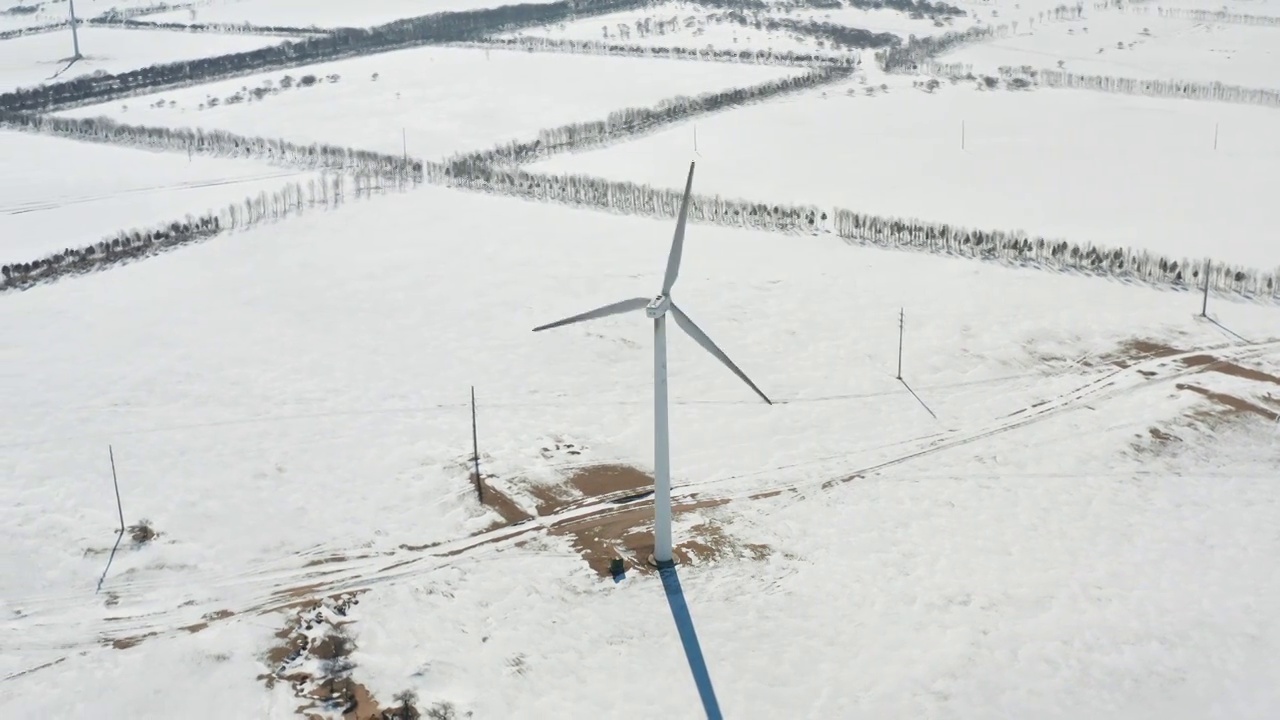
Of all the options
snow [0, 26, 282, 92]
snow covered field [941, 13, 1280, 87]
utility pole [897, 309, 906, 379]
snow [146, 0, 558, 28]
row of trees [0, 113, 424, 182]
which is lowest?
utility pole [897, 309, 906, 379]

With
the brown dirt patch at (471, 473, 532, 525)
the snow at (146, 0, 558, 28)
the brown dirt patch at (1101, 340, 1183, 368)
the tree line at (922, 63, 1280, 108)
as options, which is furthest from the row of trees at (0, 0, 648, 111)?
the brown dirt patch at (1101, 340, 1183, 368)

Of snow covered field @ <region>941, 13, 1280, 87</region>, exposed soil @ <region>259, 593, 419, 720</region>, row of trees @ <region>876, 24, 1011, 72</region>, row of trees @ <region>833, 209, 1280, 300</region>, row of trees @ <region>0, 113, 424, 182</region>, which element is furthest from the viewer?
row of trees @ <region>876, 24, 1011, 72</region>

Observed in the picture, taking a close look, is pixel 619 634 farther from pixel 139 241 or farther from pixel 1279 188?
pixel 1279 188

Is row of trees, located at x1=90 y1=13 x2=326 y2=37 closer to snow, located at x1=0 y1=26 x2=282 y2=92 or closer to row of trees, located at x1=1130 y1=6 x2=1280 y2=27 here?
snow, located at x1=0 y1=26 x2=282 y2=92

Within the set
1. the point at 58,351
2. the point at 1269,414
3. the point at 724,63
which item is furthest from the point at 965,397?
the point at 724,63

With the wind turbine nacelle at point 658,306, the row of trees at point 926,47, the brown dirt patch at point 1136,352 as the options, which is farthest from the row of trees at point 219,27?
the wind turbine nacelle at point 658,306

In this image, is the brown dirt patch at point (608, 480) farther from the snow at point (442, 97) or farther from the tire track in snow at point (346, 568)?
the snow at point (442, 97)

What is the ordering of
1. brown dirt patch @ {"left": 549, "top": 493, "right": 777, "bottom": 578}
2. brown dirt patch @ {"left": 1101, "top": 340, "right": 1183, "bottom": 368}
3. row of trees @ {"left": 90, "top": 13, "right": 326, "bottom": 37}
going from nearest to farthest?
brown dirt patch @ {"left": 549, "top": 493, "right": 777, "bottom": 578}
brown dirt patch @ {"left": 1101, "top": 340, "right": 1183, "bottom": 368}
row of trees @ {"left": 90, "top": 13, "right": 326, "bottom": 37}
